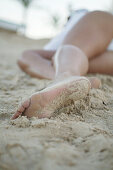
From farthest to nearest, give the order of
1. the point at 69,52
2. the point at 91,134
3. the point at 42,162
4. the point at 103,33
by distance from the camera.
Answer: the point at 103,33 < the point at 69,52 < the point at 91,134 < the point at 42,162

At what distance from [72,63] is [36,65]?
547 millimetres

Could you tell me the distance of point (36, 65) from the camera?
1.57 m

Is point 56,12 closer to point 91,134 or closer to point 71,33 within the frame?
point 71,33

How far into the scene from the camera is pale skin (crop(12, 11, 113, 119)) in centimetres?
73

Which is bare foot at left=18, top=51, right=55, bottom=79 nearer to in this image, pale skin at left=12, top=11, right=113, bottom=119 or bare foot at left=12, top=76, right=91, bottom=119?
pale skin at left=12, top=11, right=113, bottom=119

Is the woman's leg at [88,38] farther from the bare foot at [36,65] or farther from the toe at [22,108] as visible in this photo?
the toe at [22,108]

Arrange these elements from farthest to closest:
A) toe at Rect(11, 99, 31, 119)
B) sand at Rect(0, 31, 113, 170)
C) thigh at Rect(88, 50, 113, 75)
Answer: thigh at Rect(88, 50, 113, 75) < toe at Rect(11, 99, 31, 119) < sand at Rect(0, 31, 113, 170)

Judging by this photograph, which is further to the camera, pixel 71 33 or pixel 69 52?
pixel 71 33

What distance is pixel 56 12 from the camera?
41.1ft

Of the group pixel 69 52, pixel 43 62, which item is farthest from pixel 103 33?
pixel 43 62

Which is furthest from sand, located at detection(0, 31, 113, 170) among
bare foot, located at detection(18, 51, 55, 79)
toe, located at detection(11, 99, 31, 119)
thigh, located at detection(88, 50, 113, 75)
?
thigh, located at detection(88, 50, 113, 75)

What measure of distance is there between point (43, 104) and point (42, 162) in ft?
0.95

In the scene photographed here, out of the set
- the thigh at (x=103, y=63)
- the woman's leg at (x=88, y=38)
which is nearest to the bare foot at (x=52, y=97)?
the woman's leg at (x=88, y=38)

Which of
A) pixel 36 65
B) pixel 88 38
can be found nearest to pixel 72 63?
pixel 88 38
